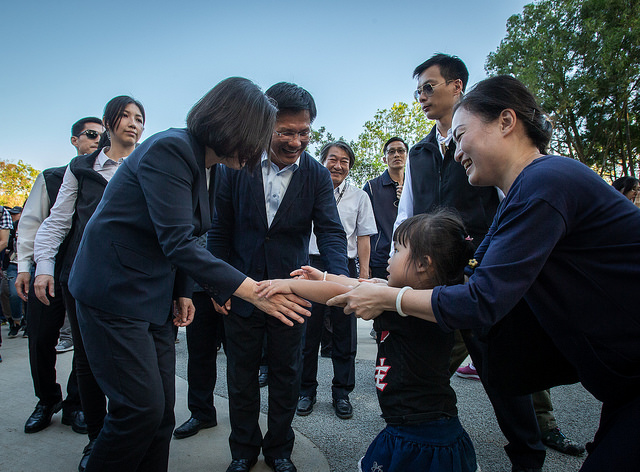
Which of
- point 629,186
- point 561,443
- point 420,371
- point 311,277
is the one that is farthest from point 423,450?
point 629,186

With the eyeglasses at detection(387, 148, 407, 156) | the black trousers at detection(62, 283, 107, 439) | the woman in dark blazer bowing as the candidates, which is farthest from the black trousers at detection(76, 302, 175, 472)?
the eyeglasses at detection(387, 148, 407, 156)

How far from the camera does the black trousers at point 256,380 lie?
2.37 m

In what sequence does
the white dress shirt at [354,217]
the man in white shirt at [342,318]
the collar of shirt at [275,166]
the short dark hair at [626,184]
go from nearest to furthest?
the collar of shirt at [275,166]
the man in white shirt at [342,318]
the white dress shirt at [354,217]
the short dark hair at [626,184]

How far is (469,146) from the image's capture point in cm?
164

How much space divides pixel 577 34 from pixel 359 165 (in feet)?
42.6

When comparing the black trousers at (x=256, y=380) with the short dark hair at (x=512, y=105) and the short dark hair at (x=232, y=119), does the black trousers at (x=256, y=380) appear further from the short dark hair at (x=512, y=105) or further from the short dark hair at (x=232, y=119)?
the short dark hair at (x=512, y=105)

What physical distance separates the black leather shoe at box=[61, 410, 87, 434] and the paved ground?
0.04 m

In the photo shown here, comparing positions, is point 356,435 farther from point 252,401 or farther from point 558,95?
point 558,95

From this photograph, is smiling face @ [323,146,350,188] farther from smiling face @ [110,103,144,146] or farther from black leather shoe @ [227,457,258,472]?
black leather shoe @ [227,457,258,472]

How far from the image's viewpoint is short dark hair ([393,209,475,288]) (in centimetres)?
177

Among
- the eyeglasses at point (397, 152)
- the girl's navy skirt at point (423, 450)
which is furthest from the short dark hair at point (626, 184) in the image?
the girl's navy skirt at point (423, 450)

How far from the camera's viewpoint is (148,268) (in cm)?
179

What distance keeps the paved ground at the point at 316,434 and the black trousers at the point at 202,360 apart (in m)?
0.18

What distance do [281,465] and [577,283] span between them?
6.18 ft
